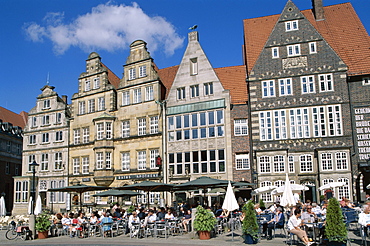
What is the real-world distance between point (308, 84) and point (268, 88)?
2914mm

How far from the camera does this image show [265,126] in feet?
97.1

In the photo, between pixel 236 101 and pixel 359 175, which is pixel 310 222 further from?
pixel 236 101

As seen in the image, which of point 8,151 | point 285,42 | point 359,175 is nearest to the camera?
point 359,175

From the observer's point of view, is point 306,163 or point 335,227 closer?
point 335,227

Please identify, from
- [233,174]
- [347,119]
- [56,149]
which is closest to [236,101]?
[233,174]

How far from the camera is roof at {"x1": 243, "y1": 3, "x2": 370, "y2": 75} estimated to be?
29.4 m

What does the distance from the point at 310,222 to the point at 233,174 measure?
53.1 feet

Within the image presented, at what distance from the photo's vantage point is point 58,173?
129 feet

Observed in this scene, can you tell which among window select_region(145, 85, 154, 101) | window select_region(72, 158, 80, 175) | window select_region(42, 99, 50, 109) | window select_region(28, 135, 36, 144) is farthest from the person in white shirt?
window select_region(28, 135, 36, 144)

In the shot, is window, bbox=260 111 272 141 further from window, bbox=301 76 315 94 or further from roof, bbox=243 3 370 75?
roof, bbox=243 3 370 75

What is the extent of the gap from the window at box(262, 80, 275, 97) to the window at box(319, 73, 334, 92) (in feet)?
11.3

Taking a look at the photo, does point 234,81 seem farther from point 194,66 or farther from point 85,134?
point 85,134

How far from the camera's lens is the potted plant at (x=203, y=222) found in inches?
640

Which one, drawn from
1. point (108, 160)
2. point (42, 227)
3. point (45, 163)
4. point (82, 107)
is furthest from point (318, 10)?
point (45, 163)
